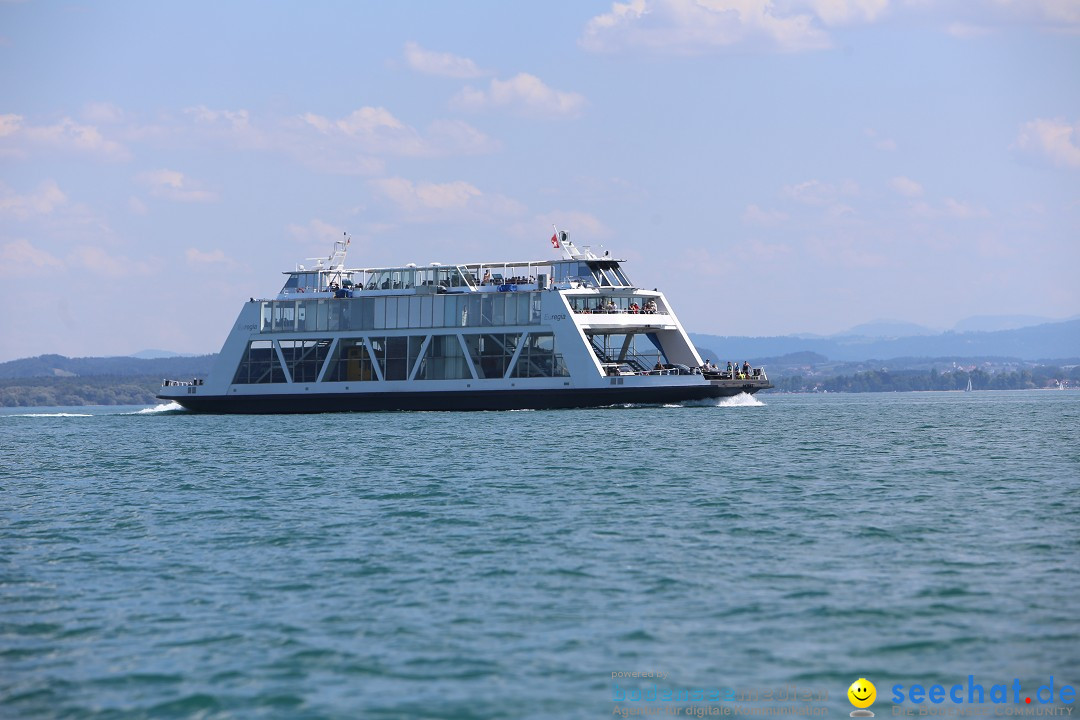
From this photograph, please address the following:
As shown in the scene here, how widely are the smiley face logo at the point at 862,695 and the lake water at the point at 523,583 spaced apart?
13 cm

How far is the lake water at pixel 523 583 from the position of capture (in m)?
14.2

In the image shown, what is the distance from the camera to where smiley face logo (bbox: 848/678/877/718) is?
13.1 m

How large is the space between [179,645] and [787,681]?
7.33m

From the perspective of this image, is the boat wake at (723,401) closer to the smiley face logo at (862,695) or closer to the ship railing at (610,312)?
the ship railing at (610,312)

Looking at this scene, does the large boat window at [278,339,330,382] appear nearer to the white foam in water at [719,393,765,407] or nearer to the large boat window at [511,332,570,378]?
the large boat window at [511,332,570,378]

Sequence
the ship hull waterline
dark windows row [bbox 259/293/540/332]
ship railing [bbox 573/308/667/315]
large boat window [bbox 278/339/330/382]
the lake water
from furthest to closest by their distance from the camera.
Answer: large boat window [bbox 278/339/330/382]
dark windows row [bbox 259/293/540/332]
ship railing [bbox 573/308/667/315]
the ship hull waterline
the lake water

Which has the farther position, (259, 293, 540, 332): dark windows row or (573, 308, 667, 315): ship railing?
(259, 293, 540, 332): dark windows row

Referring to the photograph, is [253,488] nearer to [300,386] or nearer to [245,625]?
[245,625]

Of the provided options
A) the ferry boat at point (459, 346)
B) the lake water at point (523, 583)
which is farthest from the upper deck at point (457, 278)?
the lake water at point (523, 583)

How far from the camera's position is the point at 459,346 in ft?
245

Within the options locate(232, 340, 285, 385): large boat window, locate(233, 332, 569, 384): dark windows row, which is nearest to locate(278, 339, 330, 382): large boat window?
locate(233, 332, 569, 384): dark windows row

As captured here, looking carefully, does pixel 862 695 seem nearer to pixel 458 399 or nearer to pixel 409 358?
pixel 458 399

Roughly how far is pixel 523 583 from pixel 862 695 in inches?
264

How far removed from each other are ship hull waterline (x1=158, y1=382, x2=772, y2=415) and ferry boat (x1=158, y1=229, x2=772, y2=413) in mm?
83
